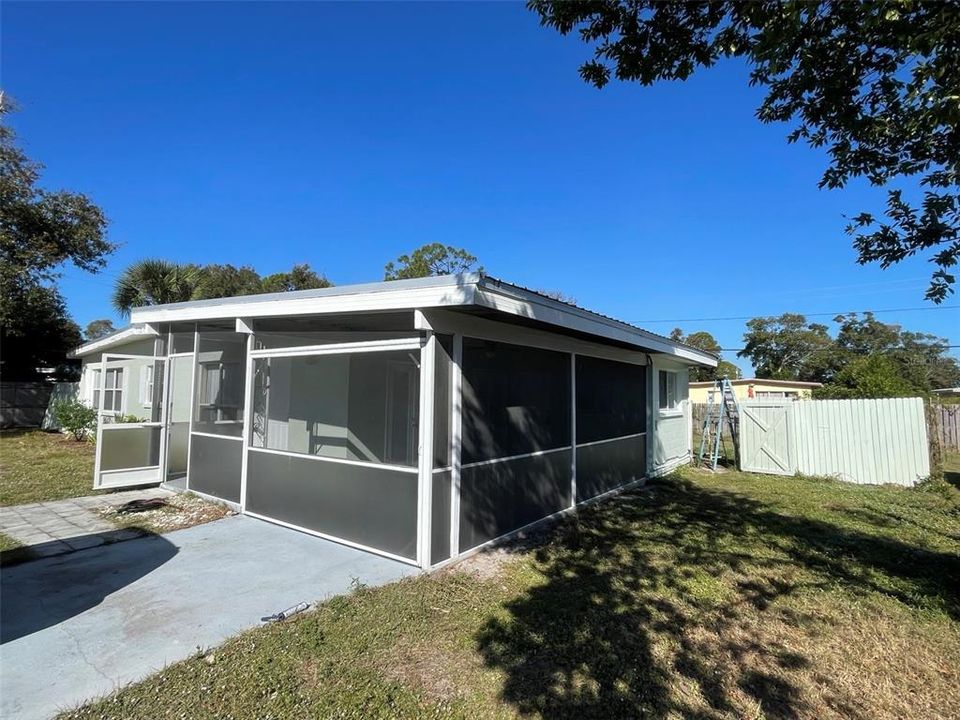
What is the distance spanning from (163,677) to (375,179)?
13.1 meters

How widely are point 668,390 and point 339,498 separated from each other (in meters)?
8.93

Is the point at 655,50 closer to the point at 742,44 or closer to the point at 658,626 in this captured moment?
the point at 742,44

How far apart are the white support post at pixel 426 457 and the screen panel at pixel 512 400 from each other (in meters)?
0.46

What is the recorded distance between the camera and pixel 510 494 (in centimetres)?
553

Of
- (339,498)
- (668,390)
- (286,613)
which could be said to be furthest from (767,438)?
(286,613)

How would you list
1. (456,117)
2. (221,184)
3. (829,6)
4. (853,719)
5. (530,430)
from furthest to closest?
(221,184), (456,117), (530,430), (829,6), (853,719)

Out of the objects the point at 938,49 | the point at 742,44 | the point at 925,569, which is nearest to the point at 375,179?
the point at 742,44

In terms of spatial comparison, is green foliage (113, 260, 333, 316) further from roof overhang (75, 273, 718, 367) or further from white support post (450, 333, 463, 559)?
white support post (450, 333, 463, 559)

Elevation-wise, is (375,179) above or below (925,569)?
above

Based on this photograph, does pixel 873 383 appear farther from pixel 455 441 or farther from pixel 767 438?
pixel 455 441

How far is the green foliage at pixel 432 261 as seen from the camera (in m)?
28.7

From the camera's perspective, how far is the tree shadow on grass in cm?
272

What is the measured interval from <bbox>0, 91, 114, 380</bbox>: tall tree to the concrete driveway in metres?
14.2

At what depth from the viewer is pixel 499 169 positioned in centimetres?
1323
